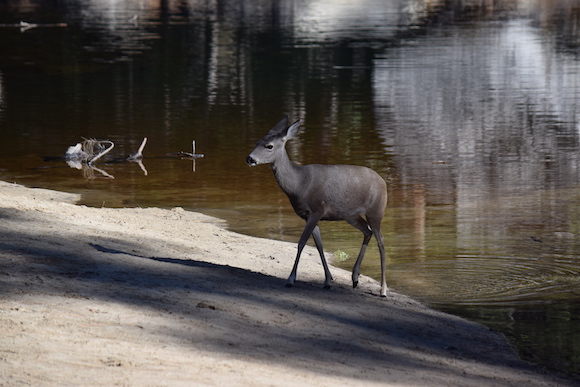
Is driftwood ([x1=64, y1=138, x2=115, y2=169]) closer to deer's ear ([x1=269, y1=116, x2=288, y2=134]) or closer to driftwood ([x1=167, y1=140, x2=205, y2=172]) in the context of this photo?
driftwood ([x1=167, y1=140, x2=205, y2=172])

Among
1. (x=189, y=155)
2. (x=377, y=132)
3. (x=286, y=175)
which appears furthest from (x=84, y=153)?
(x=286, y=175)

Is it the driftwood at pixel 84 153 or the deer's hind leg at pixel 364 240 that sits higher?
the deer's hind leg at pixel 364 240

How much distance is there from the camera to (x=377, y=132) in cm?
2677

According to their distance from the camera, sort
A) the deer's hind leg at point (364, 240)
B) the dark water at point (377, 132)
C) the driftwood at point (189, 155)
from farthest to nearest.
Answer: the driftwood at point (189, 155) < the dark water at point (377, 132) < the deer's hind leg at point (364, 240)

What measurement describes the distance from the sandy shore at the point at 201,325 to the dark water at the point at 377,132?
47.4 inches

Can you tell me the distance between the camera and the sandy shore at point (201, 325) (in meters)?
7.55

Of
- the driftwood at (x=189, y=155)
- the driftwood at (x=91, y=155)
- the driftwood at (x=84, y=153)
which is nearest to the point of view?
the driftwood at (x=91, y=155)

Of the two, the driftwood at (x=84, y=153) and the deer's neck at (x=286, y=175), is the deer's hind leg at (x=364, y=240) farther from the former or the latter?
the driftwood at (x=84, y=153)

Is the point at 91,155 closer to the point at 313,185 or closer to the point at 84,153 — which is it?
the point at 84,153

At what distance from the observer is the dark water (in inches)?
532

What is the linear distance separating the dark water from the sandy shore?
1.20m

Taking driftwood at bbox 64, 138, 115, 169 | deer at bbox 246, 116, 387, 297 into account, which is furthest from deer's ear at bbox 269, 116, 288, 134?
driftwood at bbox 64, 138, 115, 169

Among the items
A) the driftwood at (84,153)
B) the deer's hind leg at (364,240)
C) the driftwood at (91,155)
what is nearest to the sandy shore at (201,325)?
the deer's hind leg at (364,240)

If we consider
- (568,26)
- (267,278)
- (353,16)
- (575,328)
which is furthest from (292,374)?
(353,16)
